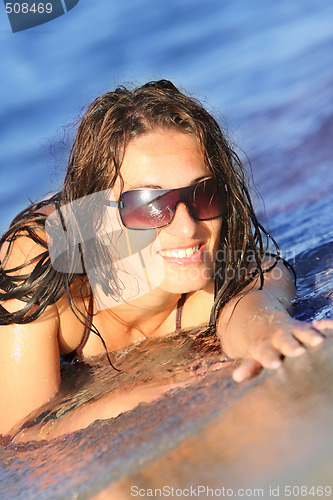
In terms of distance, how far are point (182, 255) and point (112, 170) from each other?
488 mm

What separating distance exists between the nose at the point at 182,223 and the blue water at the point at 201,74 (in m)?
2.56

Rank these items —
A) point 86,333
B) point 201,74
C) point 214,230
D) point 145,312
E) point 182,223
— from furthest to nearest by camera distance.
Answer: point 201,74
point 145,312
point 86,333
point 214,230
point 182,223

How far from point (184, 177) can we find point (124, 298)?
2.24ft

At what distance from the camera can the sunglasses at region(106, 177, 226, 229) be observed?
2424mm

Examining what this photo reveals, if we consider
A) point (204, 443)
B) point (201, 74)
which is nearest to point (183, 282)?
point (204, 443)

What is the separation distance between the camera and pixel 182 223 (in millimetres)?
2475

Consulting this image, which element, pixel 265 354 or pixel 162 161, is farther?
pixel 162 161

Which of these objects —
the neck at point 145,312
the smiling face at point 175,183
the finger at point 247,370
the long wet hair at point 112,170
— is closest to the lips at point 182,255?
the smiling face at point 175,183

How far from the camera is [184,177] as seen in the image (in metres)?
2.45

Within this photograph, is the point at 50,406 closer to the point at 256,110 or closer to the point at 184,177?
the point at 184,177

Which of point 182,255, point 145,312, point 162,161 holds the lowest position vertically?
point 145,312

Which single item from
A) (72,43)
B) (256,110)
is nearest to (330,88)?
(256,110)

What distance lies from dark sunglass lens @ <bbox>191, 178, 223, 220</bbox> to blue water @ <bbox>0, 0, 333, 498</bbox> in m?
2.43

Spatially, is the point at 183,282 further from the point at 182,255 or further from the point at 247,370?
the point at 247,370
